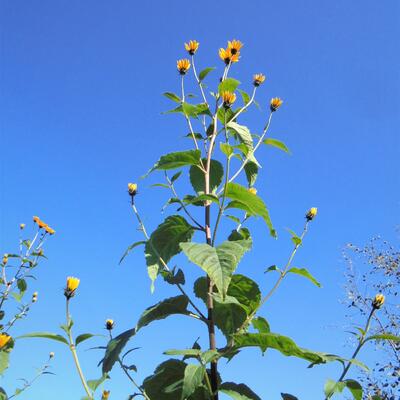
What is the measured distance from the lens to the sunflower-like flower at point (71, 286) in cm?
169

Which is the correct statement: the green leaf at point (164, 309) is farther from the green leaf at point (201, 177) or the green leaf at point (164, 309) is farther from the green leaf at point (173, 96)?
the green leaf at point (173, 96)

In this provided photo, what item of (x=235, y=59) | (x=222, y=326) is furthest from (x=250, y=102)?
(x=222, y=326)

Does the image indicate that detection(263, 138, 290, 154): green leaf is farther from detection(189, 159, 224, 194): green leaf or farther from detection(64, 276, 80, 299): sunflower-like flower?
detection(64, 276, 80, 299): sunflower-like flower

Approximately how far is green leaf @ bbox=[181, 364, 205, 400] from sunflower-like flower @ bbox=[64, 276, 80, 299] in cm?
50

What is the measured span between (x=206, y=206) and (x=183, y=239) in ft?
0.50

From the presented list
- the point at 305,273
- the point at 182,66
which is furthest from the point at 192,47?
the point at 305,273

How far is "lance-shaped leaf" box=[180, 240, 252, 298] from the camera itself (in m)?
1.46

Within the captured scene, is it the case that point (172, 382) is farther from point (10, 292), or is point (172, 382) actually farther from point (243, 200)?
point (10, 292)

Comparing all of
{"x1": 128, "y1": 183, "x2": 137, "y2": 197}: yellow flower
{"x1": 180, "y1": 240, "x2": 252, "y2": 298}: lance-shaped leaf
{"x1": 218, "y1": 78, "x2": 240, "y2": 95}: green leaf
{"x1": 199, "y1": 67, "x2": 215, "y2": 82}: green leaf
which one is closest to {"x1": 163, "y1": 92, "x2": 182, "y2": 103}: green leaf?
{"x1": 199, "y1": 67, "x2": 215, "y2": 82}: green leaf

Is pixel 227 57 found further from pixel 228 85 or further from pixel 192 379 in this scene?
pixel 192 379

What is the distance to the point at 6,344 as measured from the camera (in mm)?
1854

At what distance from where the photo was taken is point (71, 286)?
1694mm

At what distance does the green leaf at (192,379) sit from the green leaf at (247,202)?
55 cm

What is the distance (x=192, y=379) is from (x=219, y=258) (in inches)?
13.8
